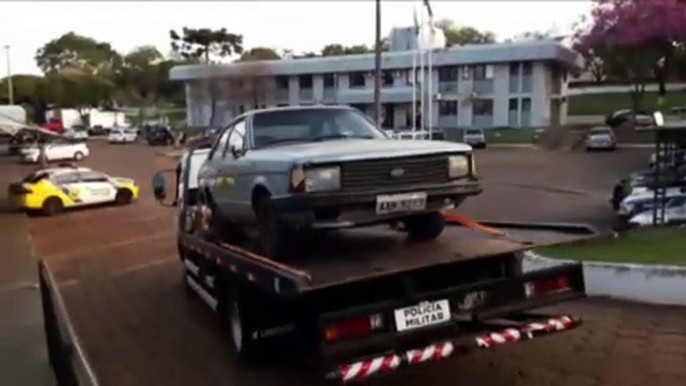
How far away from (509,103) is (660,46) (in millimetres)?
13646

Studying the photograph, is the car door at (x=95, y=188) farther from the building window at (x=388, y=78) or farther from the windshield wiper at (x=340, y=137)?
the building window at (x=388, y=78)

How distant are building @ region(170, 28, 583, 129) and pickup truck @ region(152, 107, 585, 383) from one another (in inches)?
1997

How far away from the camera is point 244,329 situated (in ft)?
24.1

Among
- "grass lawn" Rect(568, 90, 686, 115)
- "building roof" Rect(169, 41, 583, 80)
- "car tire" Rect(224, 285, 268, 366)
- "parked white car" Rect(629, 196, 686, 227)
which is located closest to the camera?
"car tire" Rect(224, 285, 268, 366)

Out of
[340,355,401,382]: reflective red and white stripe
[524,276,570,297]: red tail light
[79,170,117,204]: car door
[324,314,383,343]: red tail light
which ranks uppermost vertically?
[524,276,570,297]: red tail light

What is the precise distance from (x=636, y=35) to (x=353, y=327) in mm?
46151

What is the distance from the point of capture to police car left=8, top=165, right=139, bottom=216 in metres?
25.4

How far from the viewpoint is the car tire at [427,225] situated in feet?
22.4

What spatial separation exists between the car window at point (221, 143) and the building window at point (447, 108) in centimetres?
5457

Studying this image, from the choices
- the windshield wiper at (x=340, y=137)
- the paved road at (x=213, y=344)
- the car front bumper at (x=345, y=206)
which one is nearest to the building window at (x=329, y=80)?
the paved road at (x=213, y=344)

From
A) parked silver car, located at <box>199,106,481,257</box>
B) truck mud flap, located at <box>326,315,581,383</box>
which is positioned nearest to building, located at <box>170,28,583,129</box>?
parked silver car, located at <box>199,106,481,257</box>

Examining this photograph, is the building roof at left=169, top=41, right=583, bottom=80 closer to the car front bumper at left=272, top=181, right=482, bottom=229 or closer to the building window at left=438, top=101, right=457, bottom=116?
the building window at left=438, top=101, right=457, bottom=116

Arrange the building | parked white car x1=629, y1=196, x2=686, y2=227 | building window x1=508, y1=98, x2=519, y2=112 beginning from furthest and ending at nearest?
1. building window x1=508, y1=98, x2=519, y2=112
2. the building
3. parked white car x1=629, y1=196, x2=686, y2=227

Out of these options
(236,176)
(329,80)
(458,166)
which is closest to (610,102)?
(329,80)
